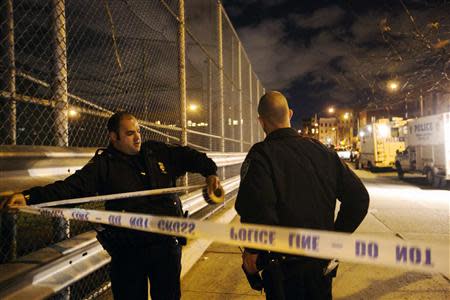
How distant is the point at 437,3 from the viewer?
28.7 feet

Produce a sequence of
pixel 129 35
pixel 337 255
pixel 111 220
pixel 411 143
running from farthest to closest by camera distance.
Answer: pixel 411 143 → pixel 129 35 → pixel 111 220 → pixel 337 255

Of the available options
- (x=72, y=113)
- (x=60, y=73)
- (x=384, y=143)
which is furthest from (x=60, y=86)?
(x=384, y=143)

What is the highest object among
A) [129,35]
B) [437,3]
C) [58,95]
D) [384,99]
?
[437,3]

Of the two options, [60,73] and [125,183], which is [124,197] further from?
[60,73]

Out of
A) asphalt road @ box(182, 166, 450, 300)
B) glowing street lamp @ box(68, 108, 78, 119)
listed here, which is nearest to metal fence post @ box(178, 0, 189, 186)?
asphalt road @ box(182, 166, 450, 300)

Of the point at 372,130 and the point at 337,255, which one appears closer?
the point at 337,255

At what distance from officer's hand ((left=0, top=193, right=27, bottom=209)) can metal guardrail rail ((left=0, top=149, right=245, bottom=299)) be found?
14 centimetres

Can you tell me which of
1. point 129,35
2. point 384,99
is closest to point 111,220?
point 129,35

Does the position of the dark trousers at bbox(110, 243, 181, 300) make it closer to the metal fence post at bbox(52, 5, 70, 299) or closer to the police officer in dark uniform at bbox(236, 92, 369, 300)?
the metal fence post at bbox(52, 5, 70, 299)

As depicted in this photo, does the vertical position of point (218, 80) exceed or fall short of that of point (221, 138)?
it exceeds it

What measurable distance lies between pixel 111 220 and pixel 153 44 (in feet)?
11.0

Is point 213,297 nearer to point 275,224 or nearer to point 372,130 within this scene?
point 275,224

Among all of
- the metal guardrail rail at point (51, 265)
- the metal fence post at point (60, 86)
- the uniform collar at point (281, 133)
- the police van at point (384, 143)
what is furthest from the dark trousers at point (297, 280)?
the police van at point (384, 143)

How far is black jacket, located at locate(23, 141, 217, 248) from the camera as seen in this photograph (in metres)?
2.35
